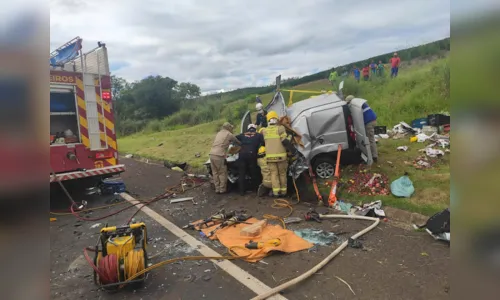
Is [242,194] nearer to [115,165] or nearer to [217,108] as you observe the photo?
[115,165]

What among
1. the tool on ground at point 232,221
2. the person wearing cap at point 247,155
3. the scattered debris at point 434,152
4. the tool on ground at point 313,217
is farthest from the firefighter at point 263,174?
the scattered debris at point 434,152

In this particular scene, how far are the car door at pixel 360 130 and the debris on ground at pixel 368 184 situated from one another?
1.11ft

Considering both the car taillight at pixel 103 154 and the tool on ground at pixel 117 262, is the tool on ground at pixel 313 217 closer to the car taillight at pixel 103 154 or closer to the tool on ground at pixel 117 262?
the tool on ground at pixel 117 262

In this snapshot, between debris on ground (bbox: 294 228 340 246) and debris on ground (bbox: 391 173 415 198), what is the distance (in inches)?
75.0

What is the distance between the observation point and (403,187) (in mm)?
6293

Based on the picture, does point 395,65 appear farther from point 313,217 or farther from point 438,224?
point 438,224

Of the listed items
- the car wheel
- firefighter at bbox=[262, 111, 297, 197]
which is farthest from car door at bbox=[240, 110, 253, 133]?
the car wheel

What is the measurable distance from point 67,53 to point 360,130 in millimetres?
6770

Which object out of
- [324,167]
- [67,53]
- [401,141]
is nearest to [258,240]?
[324,167]

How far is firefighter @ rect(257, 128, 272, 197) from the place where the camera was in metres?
7.31

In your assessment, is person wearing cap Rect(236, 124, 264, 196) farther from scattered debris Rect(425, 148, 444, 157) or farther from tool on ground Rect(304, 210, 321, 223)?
scattered debris Rect(425, 148, 444, 157)

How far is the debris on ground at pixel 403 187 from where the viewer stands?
616cm
